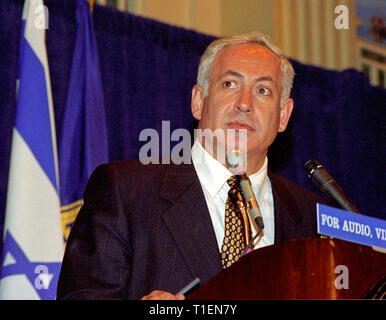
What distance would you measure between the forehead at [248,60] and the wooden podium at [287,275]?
56.5 inches

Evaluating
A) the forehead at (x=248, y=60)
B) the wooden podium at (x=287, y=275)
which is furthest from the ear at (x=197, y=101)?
the wooden podium at (x=287, y=275)

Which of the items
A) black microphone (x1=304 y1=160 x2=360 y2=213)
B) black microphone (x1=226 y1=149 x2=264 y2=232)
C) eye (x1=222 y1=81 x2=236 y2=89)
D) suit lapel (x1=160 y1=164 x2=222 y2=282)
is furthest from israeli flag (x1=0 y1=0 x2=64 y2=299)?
black microphone (x1=304 y1=160 x2=360 y2=213)

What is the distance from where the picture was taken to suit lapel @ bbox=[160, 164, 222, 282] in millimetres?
2459

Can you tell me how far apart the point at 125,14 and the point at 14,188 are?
1474mm

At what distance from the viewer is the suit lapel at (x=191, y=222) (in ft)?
8.07

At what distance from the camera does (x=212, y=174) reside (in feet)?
9.51

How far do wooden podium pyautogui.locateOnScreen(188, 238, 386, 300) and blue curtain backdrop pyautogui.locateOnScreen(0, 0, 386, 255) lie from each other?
6.70ft

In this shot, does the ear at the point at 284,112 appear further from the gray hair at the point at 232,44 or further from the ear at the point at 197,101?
the ear at the point at 197,101

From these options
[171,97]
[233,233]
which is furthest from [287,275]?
[171,97]

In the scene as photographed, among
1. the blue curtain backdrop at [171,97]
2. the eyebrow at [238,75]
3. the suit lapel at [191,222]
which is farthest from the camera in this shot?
the blue curtain backdrop at [171,97]

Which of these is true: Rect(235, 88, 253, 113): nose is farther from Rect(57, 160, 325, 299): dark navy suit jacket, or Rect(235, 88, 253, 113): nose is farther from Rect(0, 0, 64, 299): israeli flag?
Rect(0, 0, 64, 299): israeli flag

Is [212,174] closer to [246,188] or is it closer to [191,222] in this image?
[191,222]
